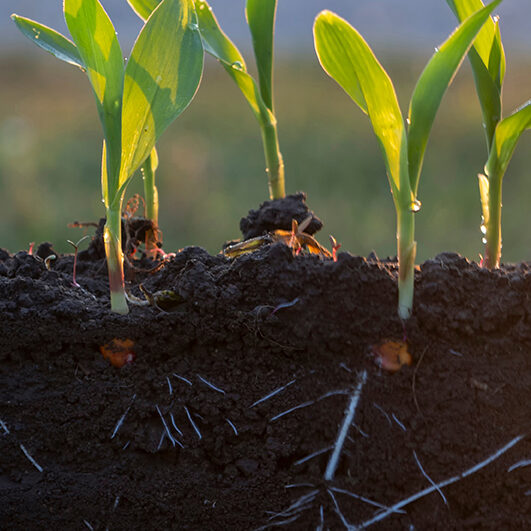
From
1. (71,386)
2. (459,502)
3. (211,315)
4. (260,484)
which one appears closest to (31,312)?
(71,386)

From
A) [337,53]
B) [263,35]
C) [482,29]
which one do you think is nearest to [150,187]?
[263,35]

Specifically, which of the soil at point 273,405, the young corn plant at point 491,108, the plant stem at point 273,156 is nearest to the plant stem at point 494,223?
the young corn plant at point 491,108

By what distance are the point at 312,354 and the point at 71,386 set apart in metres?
0.31

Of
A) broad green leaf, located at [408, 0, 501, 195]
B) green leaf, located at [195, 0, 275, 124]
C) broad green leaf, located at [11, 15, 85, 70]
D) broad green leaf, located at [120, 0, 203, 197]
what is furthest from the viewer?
green leaf, located at [195, 0, 275, 124]

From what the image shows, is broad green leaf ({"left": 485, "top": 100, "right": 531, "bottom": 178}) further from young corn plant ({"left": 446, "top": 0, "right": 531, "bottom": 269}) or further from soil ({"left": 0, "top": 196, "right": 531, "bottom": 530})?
soil ({"left": 0, "top": 196, "right": 531, "bottom": 530})

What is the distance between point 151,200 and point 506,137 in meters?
0.62

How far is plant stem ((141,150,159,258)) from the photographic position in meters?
1.12

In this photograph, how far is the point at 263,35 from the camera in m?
1.07

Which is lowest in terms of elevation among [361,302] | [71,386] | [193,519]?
[193,519]

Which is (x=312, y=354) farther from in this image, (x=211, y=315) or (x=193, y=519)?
(x=193, y=519)

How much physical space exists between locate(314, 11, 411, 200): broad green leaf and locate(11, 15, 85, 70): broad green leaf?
369 mm

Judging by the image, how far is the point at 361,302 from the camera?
0.78 meters

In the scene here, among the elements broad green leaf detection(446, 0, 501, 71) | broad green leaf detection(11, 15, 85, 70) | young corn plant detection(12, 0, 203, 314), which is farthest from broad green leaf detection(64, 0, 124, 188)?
broad green leaf detection(446, 0, 501, 71)

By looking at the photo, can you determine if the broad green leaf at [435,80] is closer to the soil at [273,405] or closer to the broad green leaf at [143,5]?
the soil at [273,405]
